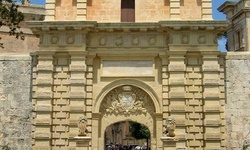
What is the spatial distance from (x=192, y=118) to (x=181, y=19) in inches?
179

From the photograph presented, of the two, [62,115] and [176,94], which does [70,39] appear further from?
[176,94]

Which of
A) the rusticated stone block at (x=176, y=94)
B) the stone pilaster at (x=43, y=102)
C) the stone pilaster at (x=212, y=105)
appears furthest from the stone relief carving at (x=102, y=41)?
the stone pilaster at (x=212, y=105)

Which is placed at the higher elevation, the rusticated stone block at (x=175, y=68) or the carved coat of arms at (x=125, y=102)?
the rusticated stone block at (x=175, y=68)

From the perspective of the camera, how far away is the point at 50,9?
19172mm

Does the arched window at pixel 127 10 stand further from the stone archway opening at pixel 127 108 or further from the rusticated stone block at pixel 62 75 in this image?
the rusticated stone block at pixel 62 75

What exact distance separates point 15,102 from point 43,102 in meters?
1.81

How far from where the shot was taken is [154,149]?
18484mm

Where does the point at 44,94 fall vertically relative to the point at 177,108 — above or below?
above

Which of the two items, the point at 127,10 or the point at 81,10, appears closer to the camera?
the point at 81,10

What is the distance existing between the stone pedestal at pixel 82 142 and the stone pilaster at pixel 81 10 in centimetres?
545

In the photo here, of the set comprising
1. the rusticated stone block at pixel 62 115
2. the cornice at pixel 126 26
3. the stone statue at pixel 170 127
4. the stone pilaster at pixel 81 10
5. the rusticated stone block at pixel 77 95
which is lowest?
the stone statue at pixel 170 127

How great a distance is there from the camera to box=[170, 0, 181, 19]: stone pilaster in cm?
1883

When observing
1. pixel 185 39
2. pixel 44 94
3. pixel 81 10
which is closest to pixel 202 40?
pixel 185 39

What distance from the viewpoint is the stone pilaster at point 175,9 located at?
18.8 meters
